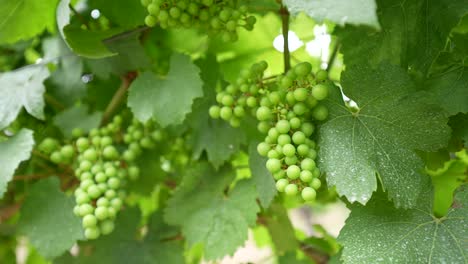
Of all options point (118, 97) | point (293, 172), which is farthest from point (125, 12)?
point (293, 172)

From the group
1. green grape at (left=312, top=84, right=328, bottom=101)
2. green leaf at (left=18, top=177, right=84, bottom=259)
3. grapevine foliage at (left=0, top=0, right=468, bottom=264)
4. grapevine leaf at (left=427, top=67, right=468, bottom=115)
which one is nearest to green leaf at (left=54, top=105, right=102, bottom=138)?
grapevine foliage at (left=0, top=0, right=468, bottom=264)

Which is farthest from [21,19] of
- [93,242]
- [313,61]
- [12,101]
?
[313,61]

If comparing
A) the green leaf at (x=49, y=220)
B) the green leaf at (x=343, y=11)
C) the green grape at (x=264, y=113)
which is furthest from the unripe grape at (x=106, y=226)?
the green leaf at (x=343, y=11)

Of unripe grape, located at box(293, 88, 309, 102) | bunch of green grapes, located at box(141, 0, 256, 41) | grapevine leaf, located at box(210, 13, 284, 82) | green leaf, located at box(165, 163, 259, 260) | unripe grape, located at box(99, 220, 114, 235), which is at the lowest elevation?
green leaf, located at box(165, 163, 259, 260)

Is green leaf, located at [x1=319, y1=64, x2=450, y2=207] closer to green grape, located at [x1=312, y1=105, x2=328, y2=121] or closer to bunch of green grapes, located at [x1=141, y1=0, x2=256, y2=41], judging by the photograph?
green grape, located at [x1=312, y1=105, x2=328, y2=121]

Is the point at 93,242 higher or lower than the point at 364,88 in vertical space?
lower

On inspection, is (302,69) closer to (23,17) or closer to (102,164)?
(102,164)

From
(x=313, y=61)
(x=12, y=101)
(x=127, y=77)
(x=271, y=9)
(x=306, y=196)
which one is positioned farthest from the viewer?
(x=313, y=61)

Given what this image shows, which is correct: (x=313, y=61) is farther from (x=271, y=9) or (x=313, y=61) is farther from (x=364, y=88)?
(x=364, y=88)
